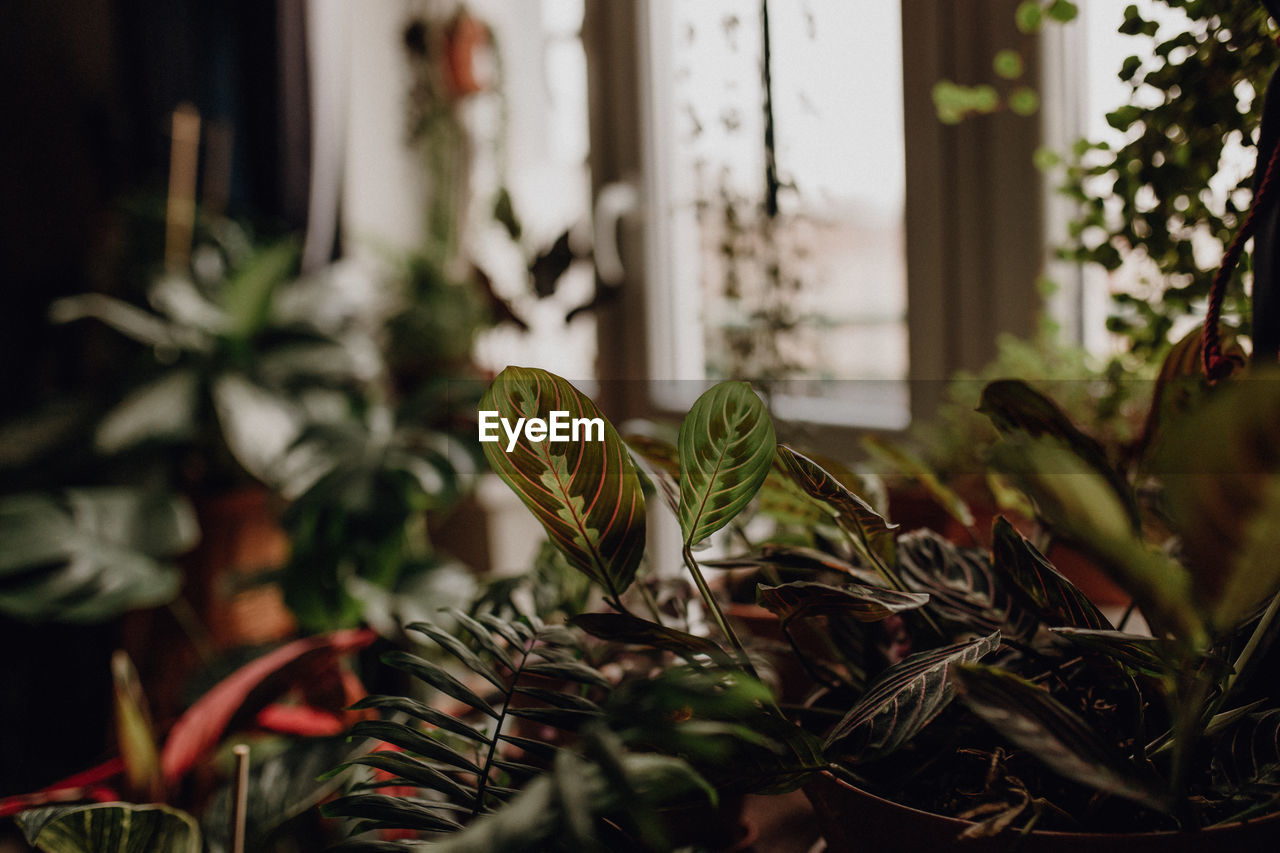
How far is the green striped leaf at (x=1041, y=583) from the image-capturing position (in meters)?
0.34

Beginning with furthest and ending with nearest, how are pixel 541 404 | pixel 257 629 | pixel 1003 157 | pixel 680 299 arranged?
pixel 680 299
pixel 257 629
pixel 1003 157
pixel 541 404

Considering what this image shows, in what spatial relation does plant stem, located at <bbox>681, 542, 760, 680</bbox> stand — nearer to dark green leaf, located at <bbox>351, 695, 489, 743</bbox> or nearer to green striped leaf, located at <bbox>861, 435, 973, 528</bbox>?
dark green leaf, located at <bbox>351, 695, 489, 743</bbox>

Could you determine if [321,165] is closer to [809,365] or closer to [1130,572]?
[809,365]

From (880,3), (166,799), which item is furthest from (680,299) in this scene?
(166,799)

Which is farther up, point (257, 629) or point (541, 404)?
point (541, 404)

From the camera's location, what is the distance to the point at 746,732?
0.81ft

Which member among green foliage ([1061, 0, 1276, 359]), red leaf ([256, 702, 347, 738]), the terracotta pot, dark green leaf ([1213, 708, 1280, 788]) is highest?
green foliage ([1061, 0, 1276, 359])

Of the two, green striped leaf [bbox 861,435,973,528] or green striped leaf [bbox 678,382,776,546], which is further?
green striped leaf [bbox 861,435,973,528]

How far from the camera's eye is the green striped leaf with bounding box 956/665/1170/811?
25cm

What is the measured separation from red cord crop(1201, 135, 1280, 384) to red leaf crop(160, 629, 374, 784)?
0.66 metres

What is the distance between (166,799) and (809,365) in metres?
1.05

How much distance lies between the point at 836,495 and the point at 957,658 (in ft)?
0.28

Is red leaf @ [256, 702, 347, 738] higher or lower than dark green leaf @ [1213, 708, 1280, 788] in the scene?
lower

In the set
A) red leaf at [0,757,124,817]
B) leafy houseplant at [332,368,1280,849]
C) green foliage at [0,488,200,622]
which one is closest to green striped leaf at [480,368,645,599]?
leafy houseplant at [332,368,1280,849]
